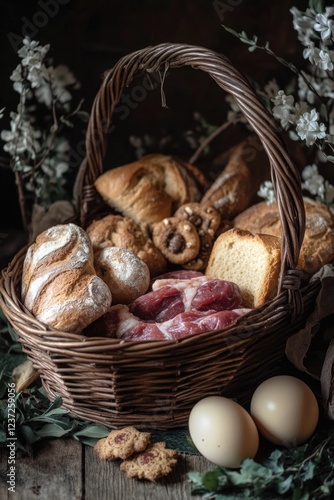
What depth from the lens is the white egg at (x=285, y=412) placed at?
178cm

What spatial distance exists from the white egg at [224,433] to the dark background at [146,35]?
146 centimetres

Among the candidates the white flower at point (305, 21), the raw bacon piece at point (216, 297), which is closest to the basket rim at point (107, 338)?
the raw bacon piece at point (216, 297)

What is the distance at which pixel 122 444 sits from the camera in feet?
5.86

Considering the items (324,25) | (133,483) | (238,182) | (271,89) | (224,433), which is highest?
(324,25)

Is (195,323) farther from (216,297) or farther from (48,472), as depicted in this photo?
(48,472)

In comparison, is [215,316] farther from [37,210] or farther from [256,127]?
[37,210]

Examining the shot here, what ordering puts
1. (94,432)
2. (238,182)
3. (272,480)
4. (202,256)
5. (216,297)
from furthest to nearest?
(238,182) < (202,256) < (216,297) < (94,432) < (272,480)

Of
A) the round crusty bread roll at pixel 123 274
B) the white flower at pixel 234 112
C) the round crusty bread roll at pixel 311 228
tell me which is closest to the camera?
the round crusty bread roll at pixel 123 274

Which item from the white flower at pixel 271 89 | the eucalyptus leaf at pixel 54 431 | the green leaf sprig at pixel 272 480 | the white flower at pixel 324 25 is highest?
the white flower at pixel 324 25

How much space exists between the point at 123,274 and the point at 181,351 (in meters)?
0.44

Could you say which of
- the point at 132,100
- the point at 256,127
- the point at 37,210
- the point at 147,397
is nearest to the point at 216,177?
the point at 132,100

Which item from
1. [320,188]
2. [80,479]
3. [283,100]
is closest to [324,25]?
A: [283,100]

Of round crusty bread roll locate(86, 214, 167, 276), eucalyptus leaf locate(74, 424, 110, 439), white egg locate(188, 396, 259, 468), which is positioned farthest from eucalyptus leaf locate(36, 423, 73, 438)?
round crusty bread roll locate(86, 214, 167, 276)

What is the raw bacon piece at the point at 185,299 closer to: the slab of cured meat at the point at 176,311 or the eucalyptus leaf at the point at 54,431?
the slab of cured meat at the point at 176,311
